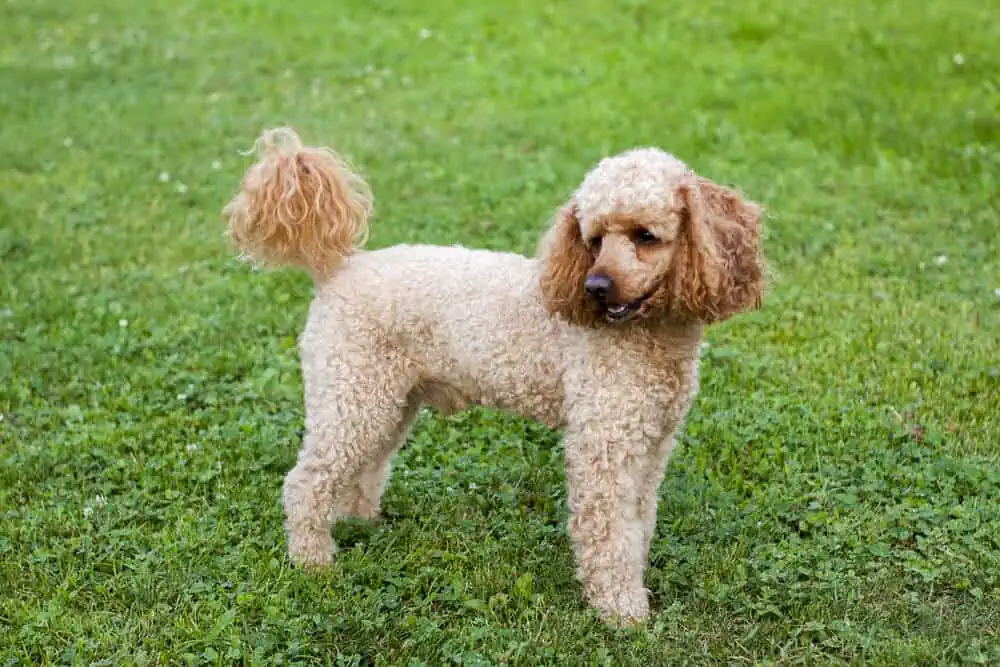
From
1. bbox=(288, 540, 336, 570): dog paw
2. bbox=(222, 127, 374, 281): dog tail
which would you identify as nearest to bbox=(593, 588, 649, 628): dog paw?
bbox=(288, 540, 336, 570): dog paw

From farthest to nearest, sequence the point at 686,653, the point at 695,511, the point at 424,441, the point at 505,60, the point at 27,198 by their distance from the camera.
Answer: the point at 505,60 < the point at 27,198 < the point at 424,441 < the point at 695,511 < the point at 686,653

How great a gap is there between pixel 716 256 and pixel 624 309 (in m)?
0.35

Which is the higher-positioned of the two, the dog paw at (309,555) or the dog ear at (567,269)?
the dog ear at (567,269)

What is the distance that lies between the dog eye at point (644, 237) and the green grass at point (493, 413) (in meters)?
1.31

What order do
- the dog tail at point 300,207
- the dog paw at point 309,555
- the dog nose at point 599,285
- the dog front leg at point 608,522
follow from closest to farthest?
the dog nose at point 599,285
the dog front leg at point 608,522
the dog tail at point 300,207
the dog paw at point 309,555

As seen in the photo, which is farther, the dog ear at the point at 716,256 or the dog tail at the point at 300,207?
the dog tail at the point at 300,207

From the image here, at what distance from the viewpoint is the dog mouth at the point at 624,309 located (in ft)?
11.9

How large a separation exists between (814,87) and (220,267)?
5428mm

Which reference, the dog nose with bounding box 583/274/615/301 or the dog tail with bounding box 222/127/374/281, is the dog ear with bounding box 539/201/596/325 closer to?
the dog nose with bounding box 583/274/615/301

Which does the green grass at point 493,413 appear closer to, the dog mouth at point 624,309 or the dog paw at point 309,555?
the dog paw at point 309,555

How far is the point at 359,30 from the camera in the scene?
1239 cm

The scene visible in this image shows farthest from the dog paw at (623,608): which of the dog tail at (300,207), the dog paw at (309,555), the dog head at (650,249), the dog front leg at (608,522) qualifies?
the dog tail at (300,207)

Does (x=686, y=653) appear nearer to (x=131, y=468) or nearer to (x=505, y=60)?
(x=131, y=468)

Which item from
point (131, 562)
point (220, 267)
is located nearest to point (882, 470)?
point (131, 562)
